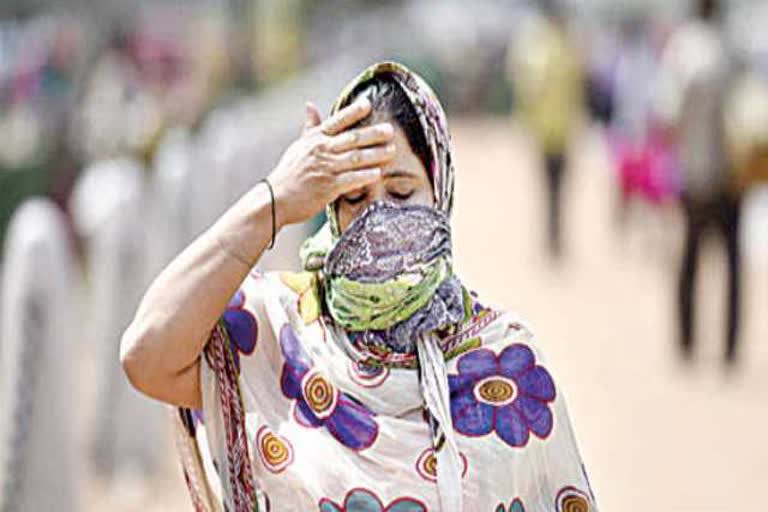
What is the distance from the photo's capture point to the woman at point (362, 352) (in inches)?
132

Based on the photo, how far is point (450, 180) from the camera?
11.7 ft

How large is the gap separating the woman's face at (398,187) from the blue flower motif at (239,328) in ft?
0.76

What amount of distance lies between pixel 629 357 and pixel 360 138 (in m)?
8.96

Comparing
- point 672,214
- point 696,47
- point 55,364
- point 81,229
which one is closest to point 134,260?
point 55,364

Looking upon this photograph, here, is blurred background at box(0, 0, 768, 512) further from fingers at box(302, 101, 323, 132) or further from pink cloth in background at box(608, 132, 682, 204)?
fingers at box(302, 101, 323, 132)

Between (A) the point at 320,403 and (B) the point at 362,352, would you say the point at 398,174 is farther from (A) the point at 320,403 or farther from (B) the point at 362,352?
(A) the point at 320,403

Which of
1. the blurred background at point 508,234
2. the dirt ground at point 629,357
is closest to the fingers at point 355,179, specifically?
the blurred background at point 508,234

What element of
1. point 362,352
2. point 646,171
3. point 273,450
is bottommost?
point 273,450

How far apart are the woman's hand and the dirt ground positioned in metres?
4.85

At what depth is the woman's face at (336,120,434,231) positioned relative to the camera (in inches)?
136

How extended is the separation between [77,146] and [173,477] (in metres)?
7.58

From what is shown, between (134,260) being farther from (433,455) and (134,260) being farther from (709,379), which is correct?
(433,455)

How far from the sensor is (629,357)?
477 inches

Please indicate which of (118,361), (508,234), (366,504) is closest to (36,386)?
(118,361)
